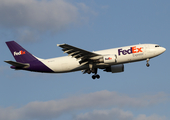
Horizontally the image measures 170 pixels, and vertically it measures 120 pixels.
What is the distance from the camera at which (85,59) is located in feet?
153

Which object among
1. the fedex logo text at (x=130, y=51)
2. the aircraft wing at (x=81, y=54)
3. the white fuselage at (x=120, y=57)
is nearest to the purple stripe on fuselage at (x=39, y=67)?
the white fuselage at (x=120, y=57)

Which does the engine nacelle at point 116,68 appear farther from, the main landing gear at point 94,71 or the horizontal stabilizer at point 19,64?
the horizontal stabilizer at point 19,64

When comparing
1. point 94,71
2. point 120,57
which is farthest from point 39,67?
point 120,57

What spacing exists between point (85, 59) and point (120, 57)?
5.33 metres

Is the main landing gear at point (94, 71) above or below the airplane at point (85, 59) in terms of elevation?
below

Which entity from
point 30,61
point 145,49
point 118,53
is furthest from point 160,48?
point 30,61

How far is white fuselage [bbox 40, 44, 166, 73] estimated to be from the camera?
150 ft

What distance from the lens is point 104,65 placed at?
1845 inches

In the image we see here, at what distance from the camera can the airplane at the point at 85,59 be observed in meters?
45.6

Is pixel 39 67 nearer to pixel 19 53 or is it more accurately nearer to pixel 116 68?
pixel 19 53

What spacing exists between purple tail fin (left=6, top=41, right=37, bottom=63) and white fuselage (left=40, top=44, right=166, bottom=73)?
2.47 m

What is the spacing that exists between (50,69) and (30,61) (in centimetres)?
370

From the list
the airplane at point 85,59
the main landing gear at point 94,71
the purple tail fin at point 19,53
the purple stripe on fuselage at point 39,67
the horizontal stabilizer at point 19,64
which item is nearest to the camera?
the airplane at point 85,59

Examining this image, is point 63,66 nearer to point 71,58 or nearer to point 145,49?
point 71,58
